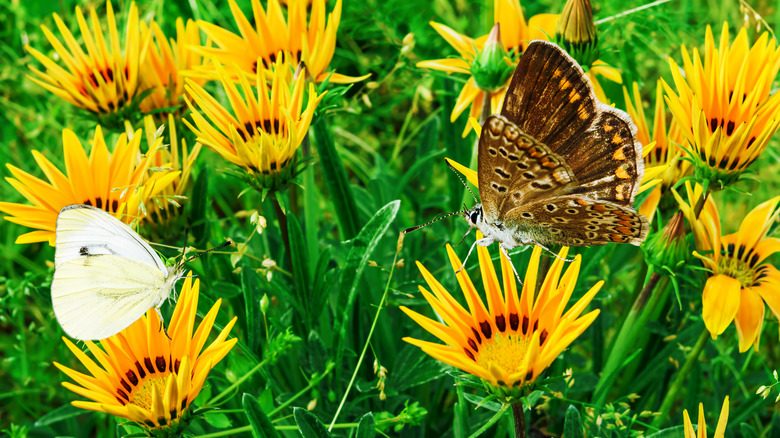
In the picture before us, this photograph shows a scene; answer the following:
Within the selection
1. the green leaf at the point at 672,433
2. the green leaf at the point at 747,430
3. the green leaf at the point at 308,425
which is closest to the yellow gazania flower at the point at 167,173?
the green leaf at the point at 308,425

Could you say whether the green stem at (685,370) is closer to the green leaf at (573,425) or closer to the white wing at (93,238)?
the green leaf at (573,425)

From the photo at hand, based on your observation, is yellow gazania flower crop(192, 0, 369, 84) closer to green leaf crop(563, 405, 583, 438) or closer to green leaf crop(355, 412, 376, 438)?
green leaf crop(355, 412, 376, 438)

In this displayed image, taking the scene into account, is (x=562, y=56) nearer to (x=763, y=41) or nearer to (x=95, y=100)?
(x=763, y=41)

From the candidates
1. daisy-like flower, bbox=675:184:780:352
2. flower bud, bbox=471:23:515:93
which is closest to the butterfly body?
daisy-like flower, bbox=675:184:780:352

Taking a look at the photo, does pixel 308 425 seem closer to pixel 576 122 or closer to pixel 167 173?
pixel 167 173

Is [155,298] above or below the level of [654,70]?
below

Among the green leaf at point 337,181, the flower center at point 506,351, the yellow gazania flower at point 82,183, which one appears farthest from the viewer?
the green leaf at point 337,181

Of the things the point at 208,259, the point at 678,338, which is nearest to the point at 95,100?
the point at 208,259
